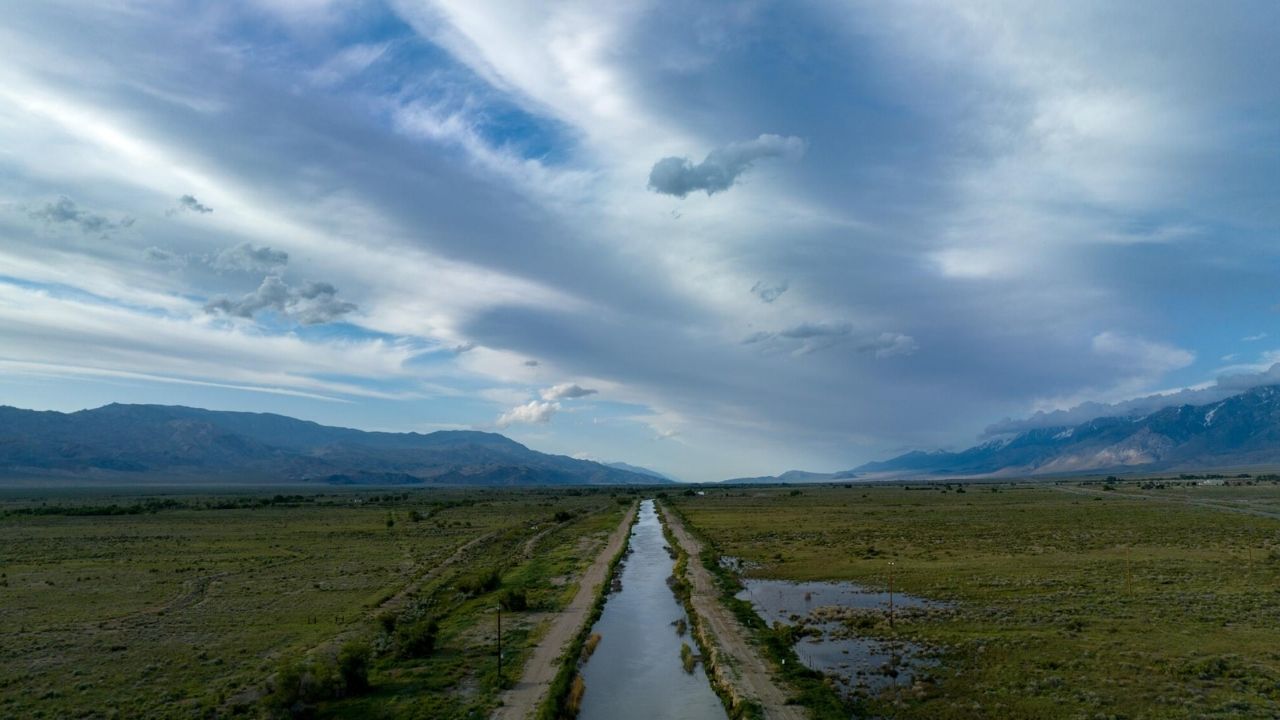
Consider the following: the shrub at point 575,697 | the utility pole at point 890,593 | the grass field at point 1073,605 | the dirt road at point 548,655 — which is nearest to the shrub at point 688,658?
the shrub at point 575,697

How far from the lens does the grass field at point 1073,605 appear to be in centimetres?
2373

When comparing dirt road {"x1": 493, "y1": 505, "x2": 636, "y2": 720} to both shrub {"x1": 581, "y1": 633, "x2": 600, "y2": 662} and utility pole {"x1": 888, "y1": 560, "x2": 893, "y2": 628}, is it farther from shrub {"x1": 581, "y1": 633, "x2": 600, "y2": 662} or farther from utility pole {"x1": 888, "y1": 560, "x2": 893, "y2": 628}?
utility pole {"x1": 888, "y1": 560, "x2": 893, "y2": 628}

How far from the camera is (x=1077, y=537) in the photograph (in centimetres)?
6488

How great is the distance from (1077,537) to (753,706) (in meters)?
55.7

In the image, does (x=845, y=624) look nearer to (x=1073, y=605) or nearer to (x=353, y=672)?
(x=1073, y=605)

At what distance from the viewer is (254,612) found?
1516 inches

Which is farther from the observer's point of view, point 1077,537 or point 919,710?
point 1077,537

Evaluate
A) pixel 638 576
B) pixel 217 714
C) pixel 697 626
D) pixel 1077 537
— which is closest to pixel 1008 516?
pixel 1077 537

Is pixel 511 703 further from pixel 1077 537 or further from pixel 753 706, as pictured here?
pixel 1077 537

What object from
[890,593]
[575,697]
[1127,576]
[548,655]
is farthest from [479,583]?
[1127,576]

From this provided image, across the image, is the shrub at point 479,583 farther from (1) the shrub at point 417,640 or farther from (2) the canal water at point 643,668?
(1) the shrub at point 417,640

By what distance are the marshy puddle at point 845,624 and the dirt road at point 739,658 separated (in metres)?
2.24

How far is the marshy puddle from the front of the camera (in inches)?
1066

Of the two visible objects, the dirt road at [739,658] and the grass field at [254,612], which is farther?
the grass field at [254,612]
